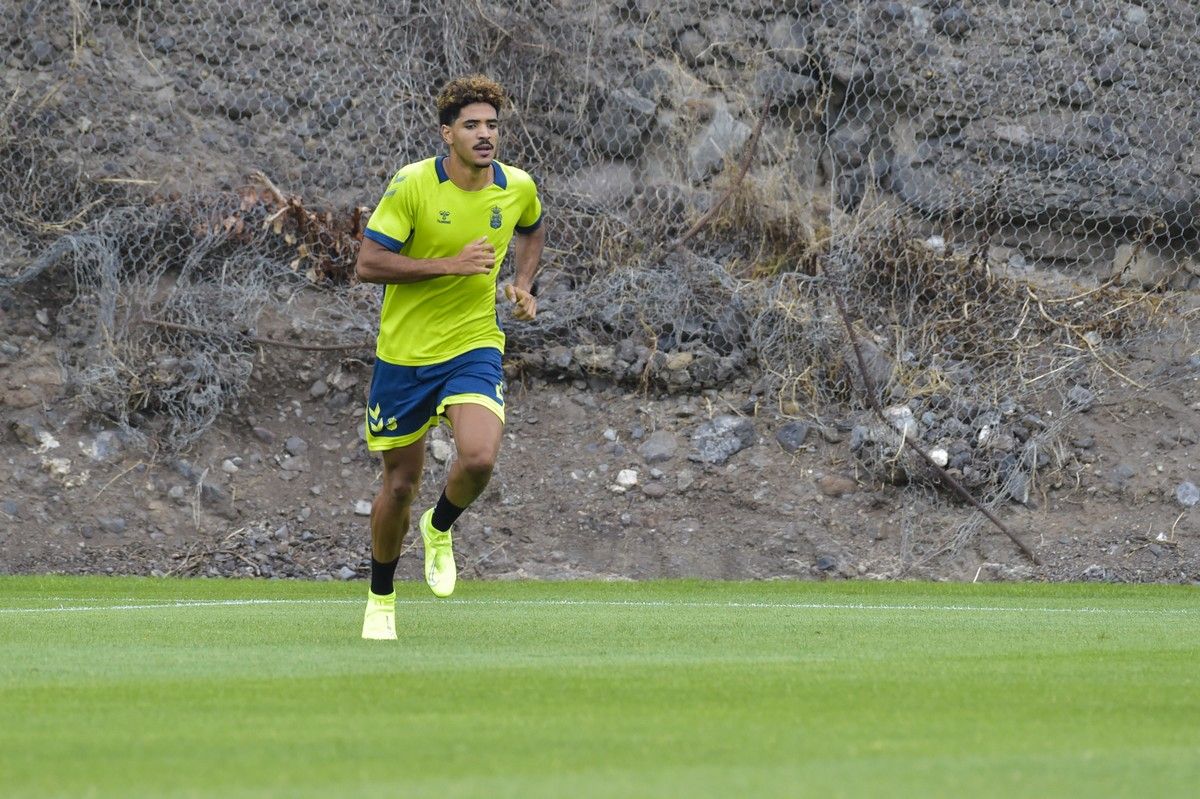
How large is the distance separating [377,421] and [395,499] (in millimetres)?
381

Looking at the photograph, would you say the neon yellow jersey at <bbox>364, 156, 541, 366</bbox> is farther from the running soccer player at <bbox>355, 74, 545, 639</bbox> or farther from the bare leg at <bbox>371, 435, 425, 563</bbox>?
the bare leg at <bbox>371, 435, 425, 563</bbox>

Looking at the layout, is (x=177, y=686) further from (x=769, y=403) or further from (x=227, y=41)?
(x=227, y=41)

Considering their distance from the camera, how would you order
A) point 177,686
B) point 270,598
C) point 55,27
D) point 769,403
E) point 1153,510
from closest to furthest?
point 177,686 < point 270,598 < point 1153,510 < point 769,403 < point 55,27

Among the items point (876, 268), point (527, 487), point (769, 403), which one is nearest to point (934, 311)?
point (876, 268)

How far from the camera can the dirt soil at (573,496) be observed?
13.4m

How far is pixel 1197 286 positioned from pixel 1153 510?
363 centimetres

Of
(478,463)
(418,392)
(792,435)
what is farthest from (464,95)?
(792,435)

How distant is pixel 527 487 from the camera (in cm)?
1399

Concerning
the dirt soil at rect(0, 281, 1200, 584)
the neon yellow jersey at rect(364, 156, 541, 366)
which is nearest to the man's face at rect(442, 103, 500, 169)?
the neon yellow jersey at rect(364, 156, 541, 366)

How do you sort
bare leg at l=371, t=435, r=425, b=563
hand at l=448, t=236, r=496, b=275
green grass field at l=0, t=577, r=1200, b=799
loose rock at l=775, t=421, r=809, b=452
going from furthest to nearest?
loose rock at l=775, t=421, r=809, b=452, bare leg at l=371, t=435, r=425, b=563, hand at l=448, t=236, r=496, b=275, green grass field at l=0, t=577, r=1200, b=799

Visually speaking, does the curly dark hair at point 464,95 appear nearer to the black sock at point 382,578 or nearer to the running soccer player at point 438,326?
the running soccer player at point 438,326

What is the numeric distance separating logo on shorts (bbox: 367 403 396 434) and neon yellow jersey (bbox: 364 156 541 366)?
0.83 ft

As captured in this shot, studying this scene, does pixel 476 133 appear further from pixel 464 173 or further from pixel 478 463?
pixel 478 463

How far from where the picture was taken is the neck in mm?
8297
